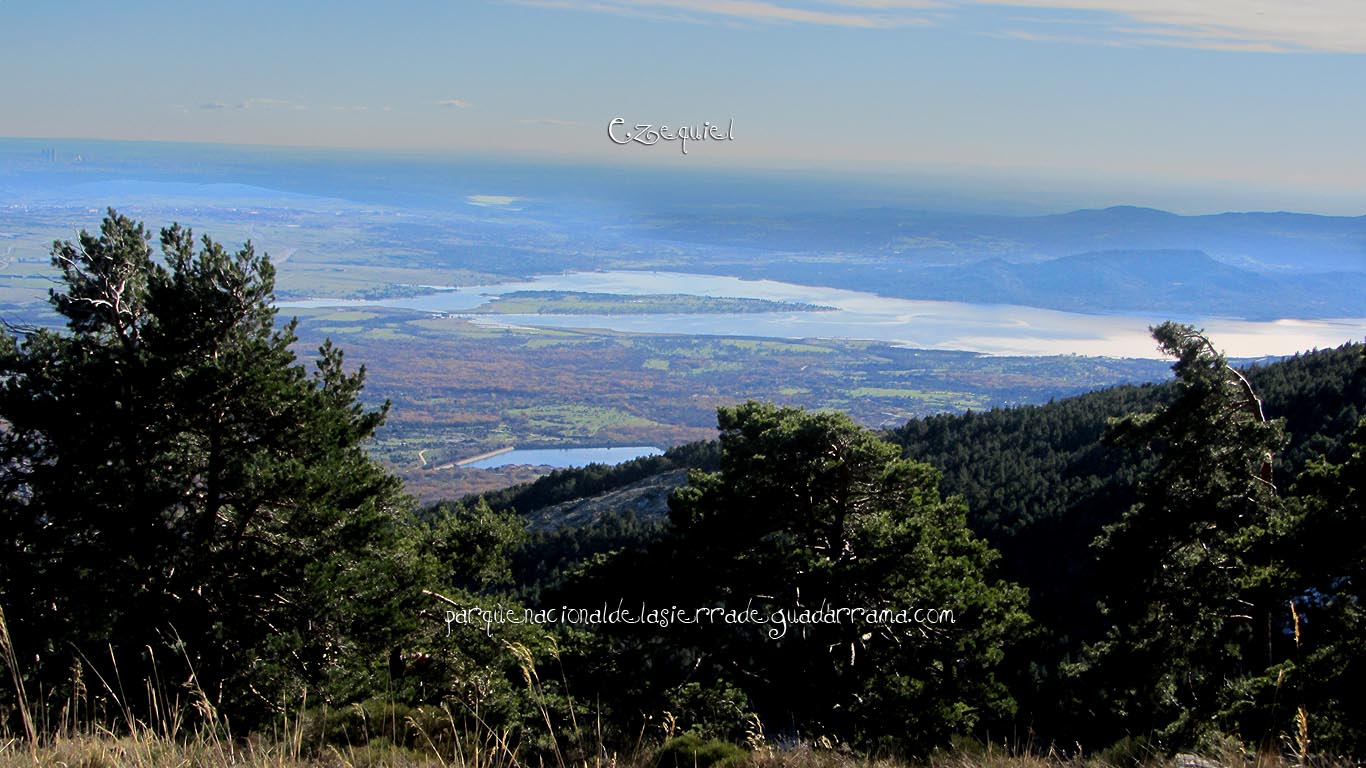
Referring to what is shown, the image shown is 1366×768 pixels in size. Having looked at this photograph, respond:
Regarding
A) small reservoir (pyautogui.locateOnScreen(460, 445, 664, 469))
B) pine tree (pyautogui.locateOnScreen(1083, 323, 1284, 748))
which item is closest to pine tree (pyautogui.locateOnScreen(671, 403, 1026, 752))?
pine tree (pyautogui.locateOnScreen(1083, 323, 1284, 748))

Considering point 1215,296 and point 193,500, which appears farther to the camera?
point 1215,296

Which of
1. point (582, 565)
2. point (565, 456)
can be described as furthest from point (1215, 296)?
point (582, 565)

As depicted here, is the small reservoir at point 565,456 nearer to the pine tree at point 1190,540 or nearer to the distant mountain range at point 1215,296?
the pine tree at point 1190,540

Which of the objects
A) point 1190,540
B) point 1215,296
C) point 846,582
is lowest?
point 846,582

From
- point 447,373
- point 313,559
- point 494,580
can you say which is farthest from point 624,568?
point 447,373

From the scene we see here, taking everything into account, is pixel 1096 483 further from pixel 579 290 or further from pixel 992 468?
pixel 579 290

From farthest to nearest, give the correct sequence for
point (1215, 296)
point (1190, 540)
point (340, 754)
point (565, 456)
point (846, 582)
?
1. point (1215, 296)
2. point (565, 456)
3. point (1190, 540)
4. point (846, 582)
5. point (340, 754)

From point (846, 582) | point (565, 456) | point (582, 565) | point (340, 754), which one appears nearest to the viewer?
point (340, 754)

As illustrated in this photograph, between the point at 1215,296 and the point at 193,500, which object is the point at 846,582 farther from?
the point at 1215,296
